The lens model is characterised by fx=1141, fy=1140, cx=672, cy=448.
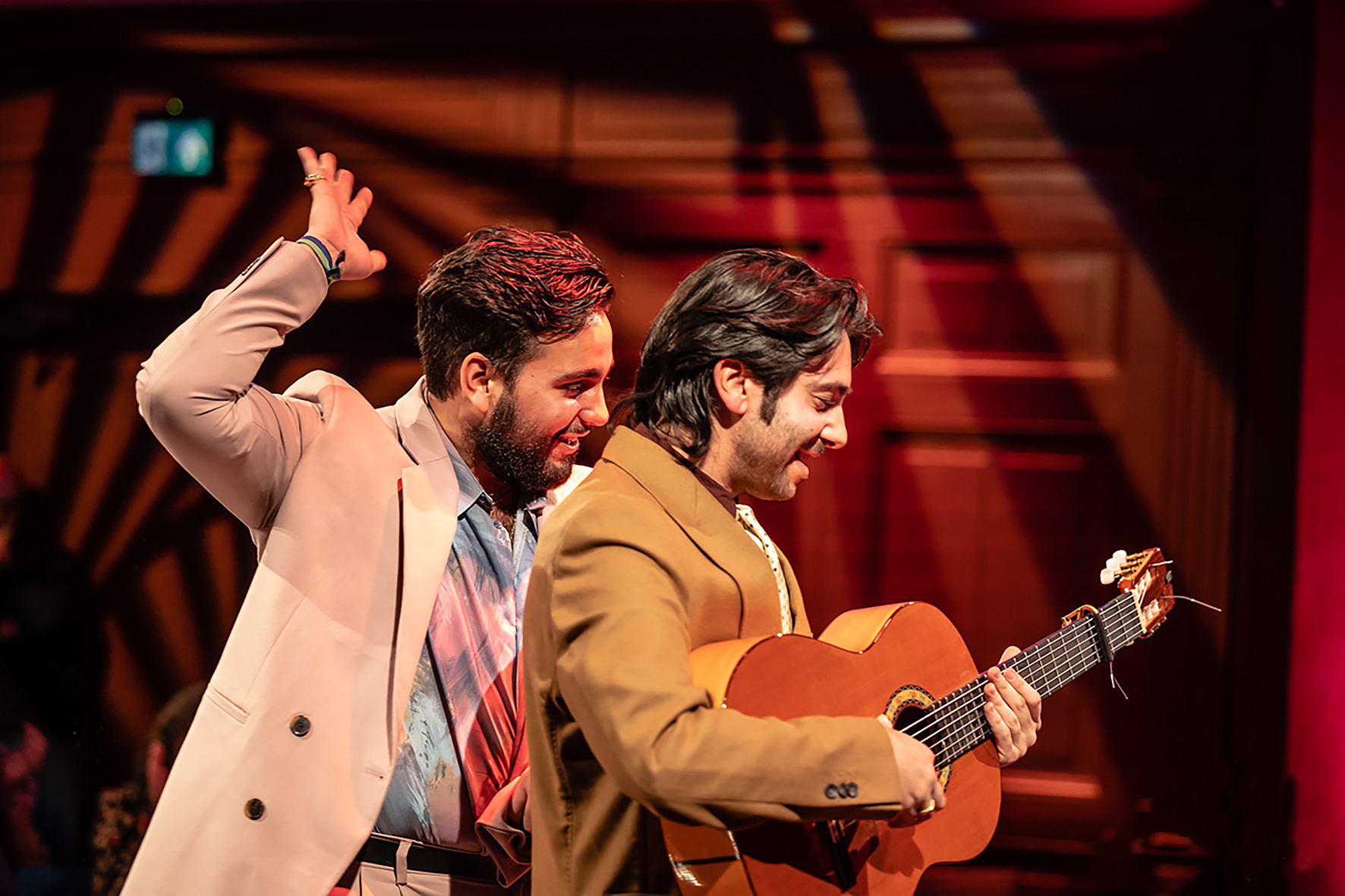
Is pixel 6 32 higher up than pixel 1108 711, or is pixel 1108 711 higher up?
pixel 6 32

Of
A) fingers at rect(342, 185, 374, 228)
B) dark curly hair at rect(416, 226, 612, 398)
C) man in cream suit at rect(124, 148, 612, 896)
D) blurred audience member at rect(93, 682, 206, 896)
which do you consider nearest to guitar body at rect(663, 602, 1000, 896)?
man in cream suit at rect(124, 148, 612, 896)

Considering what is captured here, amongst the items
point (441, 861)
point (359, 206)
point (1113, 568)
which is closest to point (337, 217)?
point (359, 206)

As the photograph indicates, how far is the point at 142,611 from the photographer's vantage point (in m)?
3.66

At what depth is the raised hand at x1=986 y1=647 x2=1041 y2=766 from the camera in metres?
1.75

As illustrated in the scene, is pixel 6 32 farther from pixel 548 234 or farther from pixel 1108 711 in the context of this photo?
pixel 1108 711

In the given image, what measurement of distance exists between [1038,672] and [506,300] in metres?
1.14

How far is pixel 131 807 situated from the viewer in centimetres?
355

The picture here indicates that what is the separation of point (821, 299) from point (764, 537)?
16.8 inches

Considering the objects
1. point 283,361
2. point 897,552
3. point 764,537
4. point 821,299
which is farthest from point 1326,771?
point 283,361

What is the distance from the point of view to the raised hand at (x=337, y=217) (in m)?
2.07

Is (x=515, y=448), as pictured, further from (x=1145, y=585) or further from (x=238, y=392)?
(x=1145, y=585)

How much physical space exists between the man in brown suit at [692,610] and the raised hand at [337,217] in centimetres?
70

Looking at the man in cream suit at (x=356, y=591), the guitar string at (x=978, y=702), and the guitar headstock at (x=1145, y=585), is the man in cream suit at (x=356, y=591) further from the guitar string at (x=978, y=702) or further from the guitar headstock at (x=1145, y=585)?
the guitar headstock at (x=1145, y=585)

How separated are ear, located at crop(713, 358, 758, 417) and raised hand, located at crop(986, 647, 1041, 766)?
59 centimetres
